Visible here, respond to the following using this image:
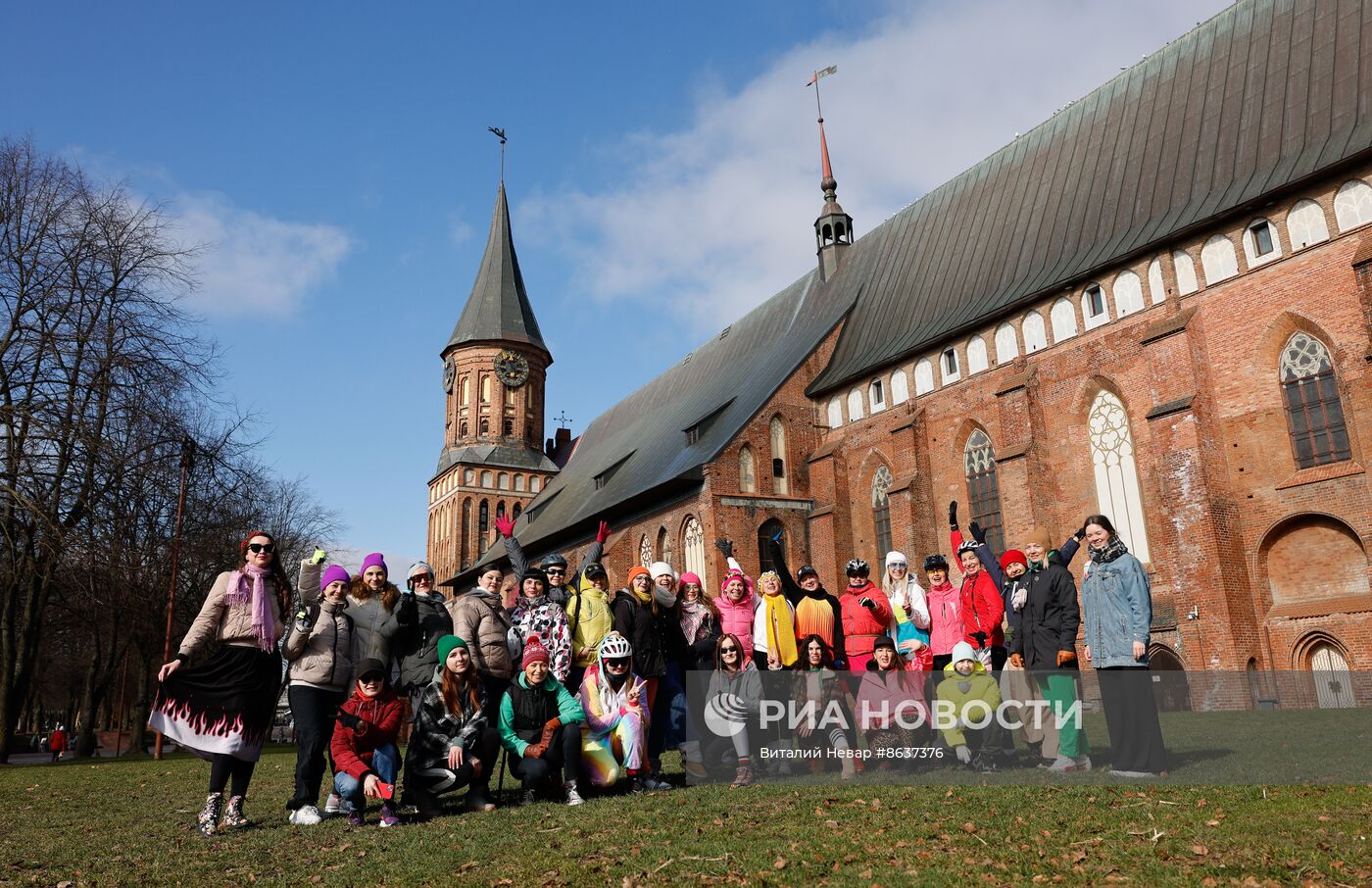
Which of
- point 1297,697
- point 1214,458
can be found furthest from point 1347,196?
point 1297,697

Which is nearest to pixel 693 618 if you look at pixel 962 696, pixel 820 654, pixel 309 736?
pixel 820 654

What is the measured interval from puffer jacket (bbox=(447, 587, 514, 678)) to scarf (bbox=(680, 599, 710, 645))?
180cm

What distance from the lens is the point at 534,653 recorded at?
7.21m

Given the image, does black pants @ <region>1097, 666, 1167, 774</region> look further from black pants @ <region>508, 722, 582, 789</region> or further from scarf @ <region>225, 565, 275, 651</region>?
scarf @ <region>225, 565, 275, 651</region>

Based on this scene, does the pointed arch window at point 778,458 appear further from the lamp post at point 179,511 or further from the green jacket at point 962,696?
the green jacket at point 962,696

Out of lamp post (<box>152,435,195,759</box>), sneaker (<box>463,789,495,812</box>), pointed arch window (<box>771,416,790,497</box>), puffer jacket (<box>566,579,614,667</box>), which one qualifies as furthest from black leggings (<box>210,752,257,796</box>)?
pointed arch window (<box>771,416,790,497</box>)

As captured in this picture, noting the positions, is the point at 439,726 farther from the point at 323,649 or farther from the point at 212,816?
the point at 212,816

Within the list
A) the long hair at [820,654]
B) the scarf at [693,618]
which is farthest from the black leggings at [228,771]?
the long hair at [820,654]

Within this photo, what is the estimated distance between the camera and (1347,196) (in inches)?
674

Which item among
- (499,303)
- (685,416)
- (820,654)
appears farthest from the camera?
(499,303)

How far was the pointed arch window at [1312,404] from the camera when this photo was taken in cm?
1702

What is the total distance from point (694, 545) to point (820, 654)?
64.3 ft

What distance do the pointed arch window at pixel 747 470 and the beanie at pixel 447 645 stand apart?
20.5 meters

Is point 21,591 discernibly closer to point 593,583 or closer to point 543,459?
point 593,583
